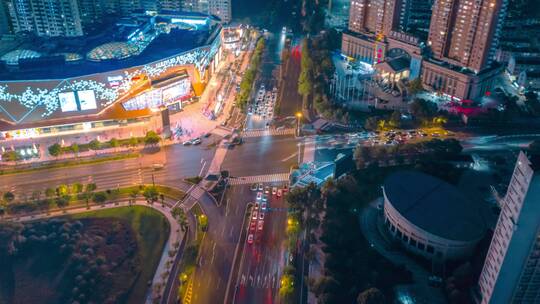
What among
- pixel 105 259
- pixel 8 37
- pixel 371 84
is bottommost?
pixel 105 259

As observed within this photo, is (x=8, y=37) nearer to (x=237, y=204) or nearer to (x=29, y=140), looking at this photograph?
(x=29, y=140)

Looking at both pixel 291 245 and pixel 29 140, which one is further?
pixel 29 140

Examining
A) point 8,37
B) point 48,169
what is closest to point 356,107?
point 48,169

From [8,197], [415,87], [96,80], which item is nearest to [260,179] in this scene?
[8,197]

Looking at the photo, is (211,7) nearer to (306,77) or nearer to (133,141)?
(306,77)

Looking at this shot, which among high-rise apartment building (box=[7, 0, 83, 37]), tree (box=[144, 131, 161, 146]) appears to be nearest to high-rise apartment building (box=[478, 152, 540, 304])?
tree (box=[144, 131, 161, 146])

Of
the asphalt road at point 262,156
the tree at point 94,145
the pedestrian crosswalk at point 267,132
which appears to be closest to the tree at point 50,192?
the tree at point 94,145
